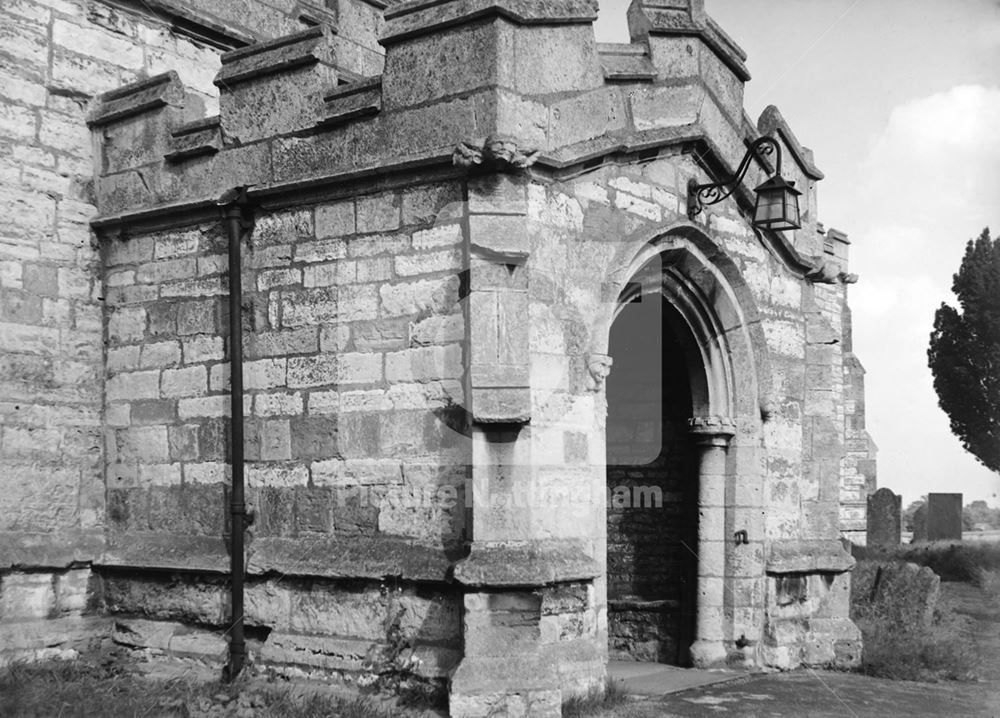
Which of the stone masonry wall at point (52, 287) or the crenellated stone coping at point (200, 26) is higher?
the crenellated stone coping at point (200, 26)

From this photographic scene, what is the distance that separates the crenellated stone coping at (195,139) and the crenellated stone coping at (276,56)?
1.00 feet

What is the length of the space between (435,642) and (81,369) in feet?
11.7

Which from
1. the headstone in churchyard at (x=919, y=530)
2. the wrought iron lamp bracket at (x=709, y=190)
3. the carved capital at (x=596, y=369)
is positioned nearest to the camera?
the carved capital at (x=596, y=369)

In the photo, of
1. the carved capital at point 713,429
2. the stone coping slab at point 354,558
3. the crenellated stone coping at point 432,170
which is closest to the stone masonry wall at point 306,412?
the stone coping slab at point 354,558

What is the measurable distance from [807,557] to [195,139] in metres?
5.40

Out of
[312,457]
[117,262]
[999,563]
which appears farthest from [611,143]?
[999,563]

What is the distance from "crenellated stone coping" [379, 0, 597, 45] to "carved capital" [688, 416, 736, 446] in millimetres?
3030

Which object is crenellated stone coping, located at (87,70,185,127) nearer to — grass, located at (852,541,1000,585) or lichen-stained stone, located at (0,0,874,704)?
lichen-stained stone, located at (0,0,874,704)

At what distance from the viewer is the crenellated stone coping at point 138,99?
27.6ft

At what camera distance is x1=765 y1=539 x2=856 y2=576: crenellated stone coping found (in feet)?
29.0

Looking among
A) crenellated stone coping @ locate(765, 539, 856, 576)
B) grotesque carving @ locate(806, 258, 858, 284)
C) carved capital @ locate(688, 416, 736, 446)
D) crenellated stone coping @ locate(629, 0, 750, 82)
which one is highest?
crenellated stone coping @ locate(629, 0, 750, 82)

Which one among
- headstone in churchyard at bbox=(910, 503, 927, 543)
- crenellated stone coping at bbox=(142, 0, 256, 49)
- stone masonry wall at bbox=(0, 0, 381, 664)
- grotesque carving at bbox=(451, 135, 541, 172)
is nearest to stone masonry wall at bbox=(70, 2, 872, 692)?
grotesque carving at bbox=(451, 135, 541, 172)

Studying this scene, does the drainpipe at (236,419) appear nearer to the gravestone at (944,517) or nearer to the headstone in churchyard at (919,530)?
the gravestone at (944,517)

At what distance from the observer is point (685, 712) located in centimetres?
721
